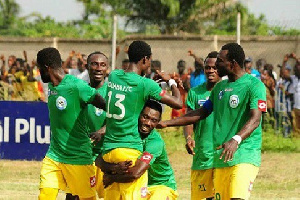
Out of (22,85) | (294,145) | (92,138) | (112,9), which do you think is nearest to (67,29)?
(112,9)

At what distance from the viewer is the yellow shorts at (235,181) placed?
30.6 feet

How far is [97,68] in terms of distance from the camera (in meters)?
11.6

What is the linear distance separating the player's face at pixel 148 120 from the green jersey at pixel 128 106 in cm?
5

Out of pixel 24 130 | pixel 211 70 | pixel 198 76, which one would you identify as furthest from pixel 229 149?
pixel 24 130

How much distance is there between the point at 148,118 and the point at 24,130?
31.0 ft

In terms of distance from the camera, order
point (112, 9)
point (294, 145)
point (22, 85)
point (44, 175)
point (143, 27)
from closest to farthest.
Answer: point (44, 175)
point (294, 145)
point (22, 85)
point (143, 27)
point (112, 9)

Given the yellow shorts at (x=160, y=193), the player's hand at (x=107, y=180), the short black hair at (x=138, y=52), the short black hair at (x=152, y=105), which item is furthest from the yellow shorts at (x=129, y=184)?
the short black hair at (x=138, y=52)

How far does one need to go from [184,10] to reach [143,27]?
6.54ft

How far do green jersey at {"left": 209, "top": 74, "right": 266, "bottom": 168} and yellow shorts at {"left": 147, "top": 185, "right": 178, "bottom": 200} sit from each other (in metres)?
0.63

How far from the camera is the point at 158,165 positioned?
936 cm

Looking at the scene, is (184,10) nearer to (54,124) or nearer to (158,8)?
(158,8)

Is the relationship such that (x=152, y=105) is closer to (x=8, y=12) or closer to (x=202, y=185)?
(x=202, y=185)

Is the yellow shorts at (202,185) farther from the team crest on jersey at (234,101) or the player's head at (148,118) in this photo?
the player's head at (148,118)

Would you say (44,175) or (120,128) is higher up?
(120,128)
